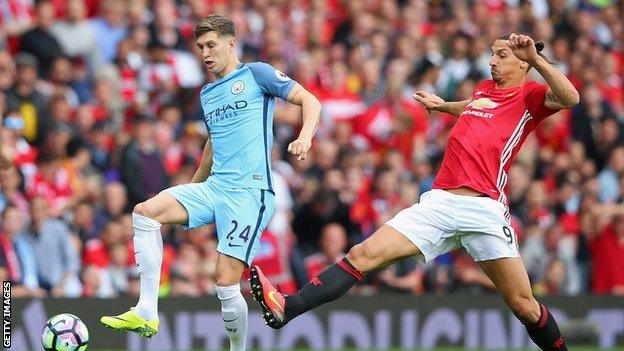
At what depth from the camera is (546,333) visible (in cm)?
1001

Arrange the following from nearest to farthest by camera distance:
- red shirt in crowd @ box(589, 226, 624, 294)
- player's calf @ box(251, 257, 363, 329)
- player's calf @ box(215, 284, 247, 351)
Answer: player's calf @ box(251, 257, 363, 329), player's calf @ box(215, 284, 247, 351), red shirt in crowd @ box(589, 226, 624, 294)

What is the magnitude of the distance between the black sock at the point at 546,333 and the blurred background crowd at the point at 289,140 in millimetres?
5522

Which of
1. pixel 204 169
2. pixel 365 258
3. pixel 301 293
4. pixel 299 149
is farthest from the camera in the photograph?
pixel 204 169

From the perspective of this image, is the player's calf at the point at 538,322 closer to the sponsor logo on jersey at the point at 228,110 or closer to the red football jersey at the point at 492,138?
the red football jersey at the point at 492,138

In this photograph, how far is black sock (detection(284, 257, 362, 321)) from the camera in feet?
31.4

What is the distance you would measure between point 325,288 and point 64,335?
1.94m

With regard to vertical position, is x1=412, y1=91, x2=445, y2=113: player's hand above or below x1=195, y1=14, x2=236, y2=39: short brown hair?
below

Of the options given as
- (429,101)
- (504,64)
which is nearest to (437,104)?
(429,101)

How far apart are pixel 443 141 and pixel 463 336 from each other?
2.97 metres

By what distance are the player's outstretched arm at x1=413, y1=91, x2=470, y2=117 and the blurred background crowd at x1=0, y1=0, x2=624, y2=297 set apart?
5.07 m

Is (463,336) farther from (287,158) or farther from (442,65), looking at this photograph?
(442,65)

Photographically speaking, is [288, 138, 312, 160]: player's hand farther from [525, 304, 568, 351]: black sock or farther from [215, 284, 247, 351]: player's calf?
[525, 304, 568, 351]: black sock

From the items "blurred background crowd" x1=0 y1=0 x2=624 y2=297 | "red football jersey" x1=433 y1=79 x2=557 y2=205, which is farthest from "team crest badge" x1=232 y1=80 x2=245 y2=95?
"blurred background crowd" x1=0 y1=0 x2=624 y2=297

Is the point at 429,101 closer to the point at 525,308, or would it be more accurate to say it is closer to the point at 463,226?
the point at 463,226
